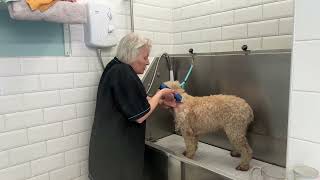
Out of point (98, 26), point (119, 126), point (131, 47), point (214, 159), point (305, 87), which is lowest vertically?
point (214, 159)

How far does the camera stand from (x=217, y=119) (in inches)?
54.8

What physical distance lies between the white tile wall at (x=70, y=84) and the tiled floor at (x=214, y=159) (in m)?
0.54

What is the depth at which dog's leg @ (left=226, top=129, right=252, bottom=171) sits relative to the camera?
4.34 feet

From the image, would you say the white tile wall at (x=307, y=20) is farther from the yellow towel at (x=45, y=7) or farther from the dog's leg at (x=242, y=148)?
the yellow towel at (x=45, y=7)

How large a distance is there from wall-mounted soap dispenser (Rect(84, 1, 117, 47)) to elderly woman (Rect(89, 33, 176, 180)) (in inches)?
7.7

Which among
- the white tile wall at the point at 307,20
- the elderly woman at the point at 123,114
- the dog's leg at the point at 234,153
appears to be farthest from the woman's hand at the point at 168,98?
the white tile wall at the point at 307,20

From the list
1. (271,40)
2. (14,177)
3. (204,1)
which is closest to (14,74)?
(14,177)

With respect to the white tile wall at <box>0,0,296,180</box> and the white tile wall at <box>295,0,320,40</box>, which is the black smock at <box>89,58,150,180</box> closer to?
the white tile wall at <box>0,0,296,180</box>

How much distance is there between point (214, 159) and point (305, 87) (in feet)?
2.65

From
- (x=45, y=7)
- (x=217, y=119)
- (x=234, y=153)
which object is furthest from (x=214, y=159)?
(x=45, y=7)

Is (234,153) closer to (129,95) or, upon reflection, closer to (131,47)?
(129,95)

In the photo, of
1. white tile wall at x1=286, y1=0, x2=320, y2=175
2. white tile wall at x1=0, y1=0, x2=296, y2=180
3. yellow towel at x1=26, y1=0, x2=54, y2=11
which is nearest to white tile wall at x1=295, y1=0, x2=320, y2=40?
white tile wall at x1=286, y1=0, x2=320, y2=175

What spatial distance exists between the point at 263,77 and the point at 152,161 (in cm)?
80

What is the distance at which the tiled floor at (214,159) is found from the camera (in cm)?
127
